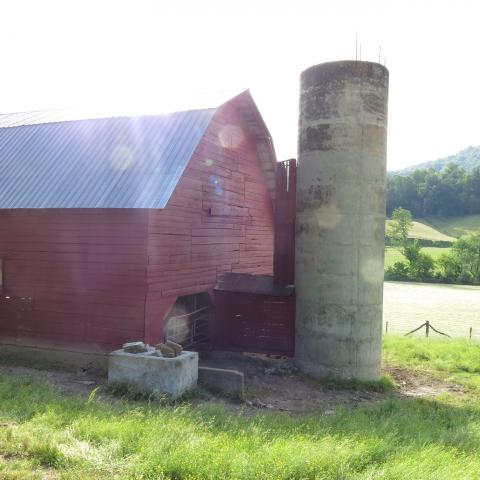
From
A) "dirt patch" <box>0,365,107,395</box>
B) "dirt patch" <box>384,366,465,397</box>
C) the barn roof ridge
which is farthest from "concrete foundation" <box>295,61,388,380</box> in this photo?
"dirt patch" <box>0,365,107,395</box>

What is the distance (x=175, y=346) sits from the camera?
11.2 metres

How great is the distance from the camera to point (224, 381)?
1114 cm

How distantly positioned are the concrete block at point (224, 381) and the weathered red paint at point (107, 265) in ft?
6.12

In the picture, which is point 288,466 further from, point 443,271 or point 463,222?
point 463,222

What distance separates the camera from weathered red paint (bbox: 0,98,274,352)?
12266 mm

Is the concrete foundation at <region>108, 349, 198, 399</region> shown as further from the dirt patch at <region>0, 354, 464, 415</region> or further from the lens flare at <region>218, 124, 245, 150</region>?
the lens flare at <region>218, 124, 245, 150</region>

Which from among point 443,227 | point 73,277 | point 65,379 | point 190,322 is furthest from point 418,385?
point 443,227

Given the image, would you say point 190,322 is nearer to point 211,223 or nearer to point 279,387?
point 211,223

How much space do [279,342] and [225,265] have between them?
3.14 metres

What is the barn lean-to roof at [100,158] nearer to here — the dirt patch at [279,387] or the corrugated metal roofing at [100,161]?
the corrugated metal roofing at [100,161]

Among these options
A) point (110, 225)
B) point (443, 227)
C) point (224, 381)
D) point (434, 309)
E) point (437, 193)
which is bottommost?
point (434, 309)

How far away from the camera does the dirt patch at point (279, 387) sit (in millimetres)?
10758

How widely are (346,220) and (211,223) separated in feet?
13.5

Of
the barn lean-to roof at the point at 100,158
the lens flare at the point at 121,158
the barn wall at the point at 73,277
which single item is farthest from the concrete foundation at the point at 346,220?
the lens flare at the point at 121,158
